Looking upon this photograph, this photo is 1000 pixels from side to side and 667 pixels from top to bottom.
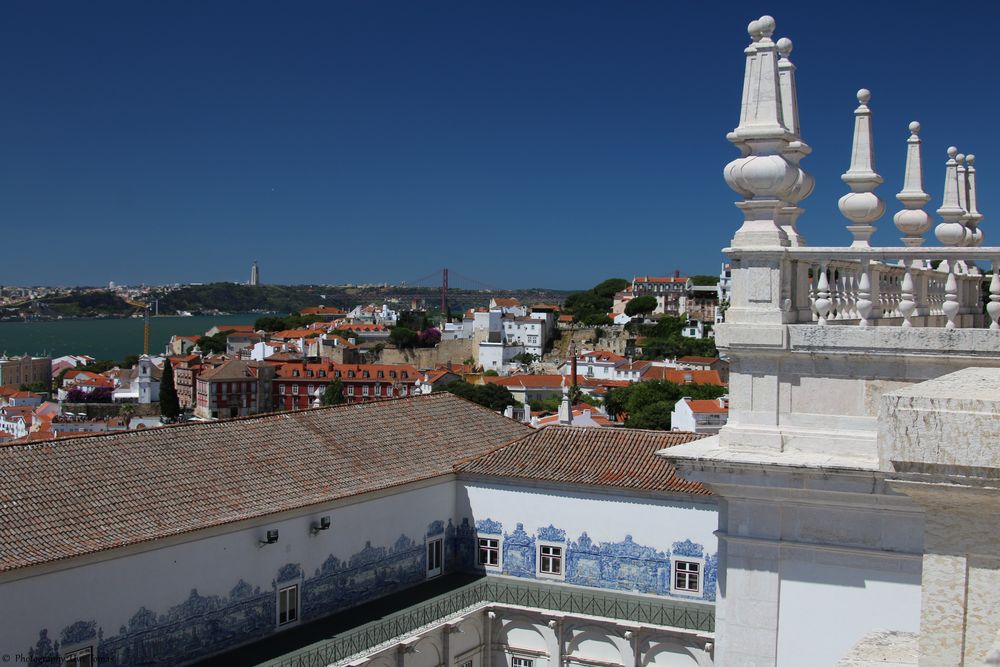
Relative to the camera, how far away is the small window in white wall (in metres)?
16.2

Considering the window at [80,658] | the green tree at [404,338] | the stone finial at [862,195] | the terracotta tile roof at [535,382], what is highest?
the stone finial at [862,195]

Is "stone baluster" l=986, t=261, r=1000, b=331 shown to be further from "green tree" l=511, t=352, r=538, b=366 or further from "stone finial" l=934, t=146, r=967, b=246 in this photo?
"green tree" l=511, t=352, r=538, b=366

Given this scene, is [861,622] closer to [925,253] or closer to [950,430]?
[925,253]

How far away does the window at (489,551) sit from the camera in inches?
697

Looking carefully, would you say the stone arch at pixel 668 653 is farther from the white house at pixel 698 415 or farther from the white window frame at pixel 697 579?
the white house at pixel 698 415

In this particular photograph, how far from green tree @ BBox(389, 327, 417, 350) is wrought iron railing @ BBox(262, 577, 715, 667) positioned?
89.2m

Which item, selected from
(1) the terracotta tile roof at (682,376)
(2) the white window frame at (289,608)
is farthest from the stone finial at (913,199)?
(1) the terracotta tile roof at (682,376)

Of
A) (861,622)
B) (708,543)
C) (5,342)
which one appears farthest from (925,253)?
(5,342)

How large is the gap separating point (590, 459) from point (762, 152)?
43.0 ft

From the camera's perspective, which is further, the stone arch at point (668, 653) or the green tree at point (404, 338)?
the green tree at point (404, 338)

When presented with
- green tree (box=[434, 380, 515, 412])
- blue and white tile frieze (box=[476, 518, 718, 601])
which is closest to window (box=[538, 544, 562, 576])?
blue and white tile frieze (box=[476, 518, 718, 601])

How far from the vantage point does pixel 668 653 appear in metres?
15.5

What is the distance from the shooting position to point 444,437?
62.1 feet

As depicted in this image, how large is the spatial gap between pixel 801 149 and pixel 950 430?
134 inches
